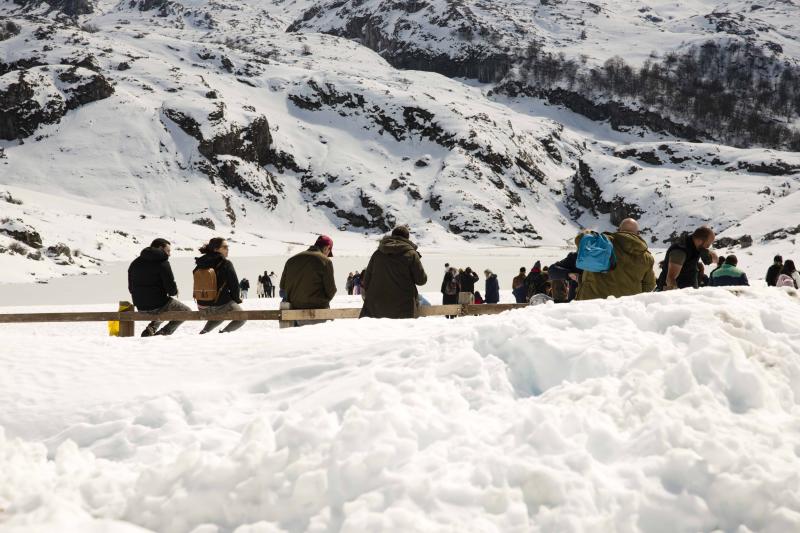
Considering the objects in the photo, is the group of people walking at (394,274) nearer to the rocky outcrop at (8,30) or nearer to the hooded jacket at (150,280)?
the hooded jacket at (150,280)

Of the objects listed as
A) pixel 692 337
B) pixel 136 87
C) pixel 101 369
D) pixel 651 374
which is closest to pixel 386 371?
pixel 651 374

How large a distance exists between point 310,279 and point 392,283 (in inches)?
45.1

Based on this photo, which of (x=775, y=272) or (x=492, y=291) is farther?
(x=492, y=291)

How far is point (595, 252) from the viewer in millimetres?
5945

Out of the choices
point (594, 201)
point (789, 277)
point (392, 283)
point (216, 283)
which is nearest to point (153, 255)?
point (216, 283)

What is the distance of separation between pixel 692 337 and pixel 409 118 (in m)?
101

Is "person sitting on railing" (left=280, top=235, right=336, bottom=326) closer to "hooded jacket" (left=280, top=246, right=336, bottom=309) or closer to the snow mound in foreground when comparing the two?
"hooded jacket" (left=280, top=246, right=336, bottom=309)

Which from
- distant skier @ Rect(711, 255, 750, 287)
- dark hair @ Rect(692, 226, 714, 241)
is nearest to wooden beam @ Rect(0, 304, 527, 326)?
dark hair @ Rect(692, 226, 714, 241)

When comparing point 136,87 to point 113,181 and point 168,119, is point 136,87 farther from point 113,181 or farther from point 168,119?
point 113,181

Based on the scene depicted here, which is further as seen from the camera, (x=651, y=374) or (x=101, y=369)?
(x=101, y=369)

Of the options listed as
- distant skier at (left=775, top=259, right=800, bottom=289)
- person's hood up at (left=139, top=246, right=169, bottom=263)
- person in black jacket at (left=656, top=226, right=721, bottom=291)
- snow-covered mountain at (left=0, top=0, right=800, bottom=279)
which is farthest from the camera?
snow-covered mountain at (left=0, top=0, right=800, bottom=279)

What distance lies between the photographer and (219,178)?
269 feet

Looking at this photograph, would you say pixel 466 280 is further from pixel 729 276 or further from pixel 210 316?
pixel 210 316

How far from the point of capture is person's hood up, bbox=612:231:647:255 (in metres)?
6.04
